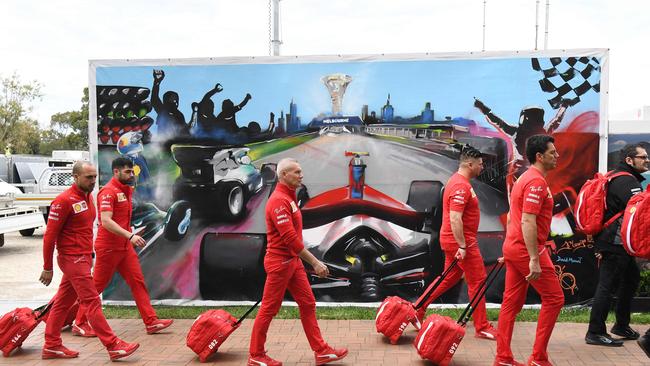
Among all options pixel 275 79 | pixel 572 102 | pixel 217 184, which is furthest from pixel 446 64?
pixel 217 184

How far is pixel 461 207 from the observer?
568 centimetres

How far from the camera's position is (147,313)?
6398mm

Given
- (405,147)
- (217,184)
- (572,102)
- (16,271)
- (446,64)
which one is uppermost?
(446,64)

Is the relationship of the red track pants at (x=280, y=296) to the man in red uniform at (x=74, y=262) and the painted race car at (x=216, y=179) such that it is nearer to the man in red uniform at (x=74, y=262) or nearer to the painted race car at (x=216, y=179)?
the man in red uniform at (x=74, y=262)

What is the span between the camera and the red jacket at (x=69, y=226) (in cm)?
541

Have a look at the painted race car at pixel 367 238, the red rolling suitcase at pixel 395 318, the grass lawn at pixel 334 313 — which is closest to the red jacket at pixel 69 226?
the grass lawn at pixel 334 313

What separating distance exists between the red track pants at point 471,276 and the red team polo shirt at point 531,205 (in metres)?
1.01

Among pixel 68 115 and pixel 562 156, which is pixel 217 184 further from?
pixel 68 115

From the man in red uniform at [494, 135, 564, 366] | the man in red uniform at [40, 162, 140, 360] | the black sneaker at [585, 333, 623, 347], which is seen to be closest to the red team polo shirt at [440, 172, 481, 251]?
the man in red uniform at [494, 135, 564, 366]

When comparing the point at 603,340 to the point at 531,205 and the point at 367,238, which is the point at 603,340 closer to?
the point at 531,205

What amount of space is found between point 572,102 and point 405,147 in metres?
2.06

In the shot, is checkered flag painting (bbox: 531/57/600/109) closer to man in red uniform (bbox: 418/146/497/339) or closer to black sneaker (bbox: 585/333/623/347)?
man in red uniform (bbox: 418/146/497/339)

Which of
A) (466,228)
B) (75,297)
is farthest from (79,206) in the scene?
(466,228)

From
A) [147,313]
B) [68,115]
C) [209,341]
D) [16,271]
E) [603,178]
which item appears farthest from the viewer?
[68,115]
